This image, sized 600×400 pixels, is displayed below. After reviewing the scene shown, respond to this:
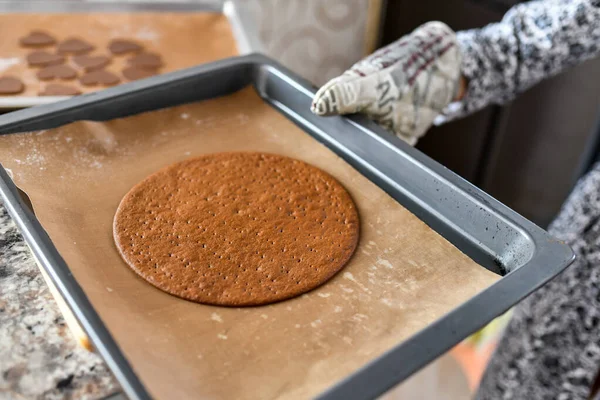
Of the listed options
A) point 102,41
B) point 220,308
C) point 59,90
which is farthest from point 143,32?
point 220,308

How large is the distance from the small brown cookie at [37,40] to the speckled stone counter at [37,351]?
0.72 meters

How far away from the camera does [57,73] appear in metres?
1.06

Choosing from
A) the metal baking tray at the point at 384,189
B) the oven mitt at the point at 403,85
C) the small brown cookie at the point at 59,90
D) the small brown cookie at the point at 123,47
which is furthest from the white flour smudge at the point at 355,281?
the small brown cookie at the point at 123,47

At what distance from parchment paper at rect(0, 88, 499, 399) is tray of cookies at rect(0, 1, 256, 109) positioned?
0.31m

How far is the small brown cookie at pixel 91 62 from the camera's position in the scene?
1096mm

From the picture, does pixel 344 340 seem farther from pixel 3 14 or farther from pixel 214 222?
pixel 3 14

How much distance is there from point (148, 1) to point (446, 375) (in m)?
1.24

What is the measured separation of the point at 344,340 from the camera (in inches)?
21.1

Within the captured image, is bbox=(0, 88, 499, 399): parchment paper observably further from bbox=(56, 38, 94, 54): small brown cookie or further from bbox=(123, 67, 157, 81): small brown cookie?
bbox=(56, 38, 94, 54): small brown cookie

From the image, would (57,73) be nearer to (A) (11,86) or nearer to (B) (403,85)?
(A) (11,86)

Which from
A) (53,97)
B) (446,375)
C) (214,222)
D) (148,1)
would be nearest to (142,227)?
(214,222)

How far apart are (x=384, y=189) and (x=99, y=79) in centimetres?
62

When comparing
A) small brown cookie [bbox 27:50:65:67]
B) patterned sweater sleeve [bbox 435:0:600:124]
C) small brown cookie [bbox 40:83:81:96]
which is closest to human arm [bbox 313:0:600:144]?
patterned sweater sleeve [bbox 435:0:600:124]

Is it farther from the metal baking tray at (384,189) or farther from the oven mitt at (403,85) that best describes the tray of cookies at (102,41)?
the oven mitt at (403,85)
